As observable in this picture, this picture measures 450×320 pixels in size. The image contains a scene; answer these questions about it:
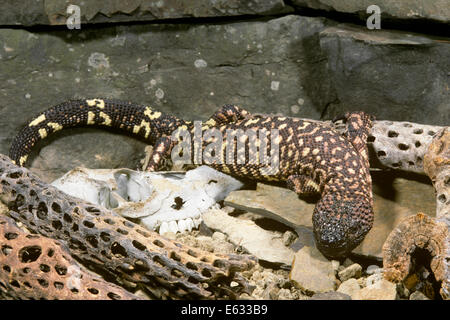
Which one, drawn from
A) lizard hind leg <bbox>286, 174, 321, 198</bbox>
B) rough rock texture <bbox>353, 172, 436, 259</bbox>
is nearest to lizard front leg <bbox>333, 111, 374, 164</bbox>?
rough rock texture <bbox>353, 172, 436, 259</bbox>

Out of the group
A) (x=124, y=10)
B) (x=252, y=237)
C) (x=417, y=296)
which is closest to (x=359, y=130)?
(x=252, y=237)

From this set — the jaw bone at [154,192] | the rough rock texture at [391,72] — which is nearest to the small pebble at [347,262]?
the jaw bone at [154,192]

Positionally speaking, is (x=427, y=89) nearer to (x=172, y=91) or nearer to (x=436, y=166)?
(x=436, y=166)

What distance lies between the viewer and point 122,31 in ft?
8.73

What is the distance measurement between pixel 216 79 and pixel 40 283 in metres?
1.52

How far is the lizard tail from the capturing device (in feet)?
8.73

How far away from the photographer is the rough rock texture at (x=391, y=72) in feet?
8.21

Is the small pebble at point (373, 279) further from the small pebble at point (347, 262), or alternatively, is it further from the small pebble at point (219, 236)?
the small pebble at point (219, 236)

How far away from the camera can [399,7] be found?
244cm

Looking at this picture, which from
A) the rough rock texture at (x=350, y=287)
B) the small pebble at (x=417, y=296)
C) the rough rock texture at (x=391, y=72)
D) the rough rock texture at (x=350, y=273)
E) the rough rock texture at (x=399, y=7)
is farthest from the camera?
the rough rock texture at (x=391, y=72)

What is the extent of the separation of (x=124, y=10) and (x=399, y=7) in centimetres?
131

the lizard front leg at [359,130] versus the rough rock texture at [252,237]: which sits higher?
the lizard front leg at [359,130]

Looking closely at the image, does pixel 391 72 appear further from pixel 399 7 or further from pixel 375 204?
pixel 375 204
